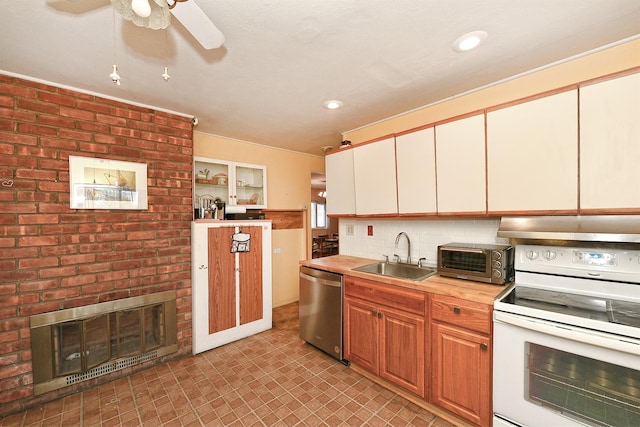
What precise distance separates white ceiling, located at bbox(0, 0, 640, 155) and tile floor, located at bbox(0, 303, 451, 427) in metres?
2.61

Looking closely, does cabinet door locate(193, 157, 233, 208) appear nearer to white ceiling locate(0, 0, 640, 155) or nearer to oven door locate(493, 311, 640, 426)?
white ceiling locate(0, 0, 640, 155)

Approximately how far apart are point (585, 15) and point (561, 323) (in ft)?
5.60

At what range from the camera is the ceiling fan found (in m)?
0.95

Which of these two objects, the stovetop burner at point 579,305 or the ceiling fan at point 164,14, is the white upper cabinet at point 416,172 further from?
the ceiling fan at point 164,14

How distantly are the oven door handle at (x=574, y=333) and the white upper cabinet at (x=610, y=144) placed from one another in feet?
2.46

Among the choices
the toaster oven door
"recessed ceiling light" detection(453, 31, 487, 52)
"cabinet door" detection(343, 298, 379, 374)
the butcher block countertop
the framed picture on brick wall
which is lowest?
"cabinet door" detection(343, 298, 379, 374)

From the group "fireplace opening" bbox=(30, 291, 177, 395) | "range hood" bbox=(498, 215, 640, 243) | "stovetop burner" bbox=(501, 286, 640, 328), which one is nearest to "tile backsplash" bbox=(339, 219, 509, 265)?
"range hood" bbox=(498, 215, 640, 243)

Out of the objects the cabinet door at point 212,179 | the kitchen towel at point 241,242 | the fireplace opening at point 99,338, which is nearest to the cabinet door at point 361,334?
the kitchen towel at point 241,242

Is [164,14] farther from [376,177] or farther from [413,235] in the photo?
[413,235]

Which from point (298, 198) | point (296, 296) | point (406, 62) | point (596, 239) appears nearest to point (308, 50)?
point (406, 62)

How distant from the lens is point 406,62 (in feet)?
6.18

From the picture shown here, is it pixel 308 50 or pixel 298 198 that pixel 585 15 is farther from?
pixel 298 198

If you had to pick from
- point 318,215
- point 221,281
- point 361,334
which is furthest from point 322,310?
point 318,215

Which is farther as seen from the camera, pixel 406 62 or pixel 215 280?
pixel 215 280
